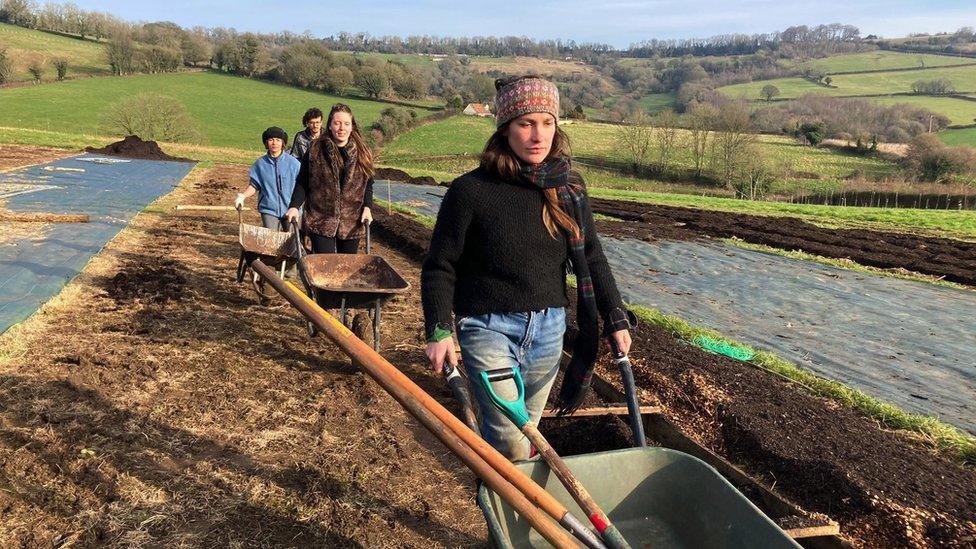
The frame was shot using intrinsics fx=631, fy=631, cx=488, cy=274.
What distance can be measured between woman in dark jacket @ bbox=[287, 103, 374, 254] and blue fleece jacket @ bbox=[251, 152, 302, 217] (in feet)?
3.87

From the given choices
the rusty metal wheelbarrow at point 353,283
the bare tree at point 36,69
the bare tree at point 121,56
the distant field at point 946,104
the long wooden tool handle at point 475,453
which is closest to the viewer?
the long wooden tool handle at point 475,453

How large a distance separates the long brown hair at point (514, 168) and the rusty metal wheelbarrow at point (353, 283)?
100 inches

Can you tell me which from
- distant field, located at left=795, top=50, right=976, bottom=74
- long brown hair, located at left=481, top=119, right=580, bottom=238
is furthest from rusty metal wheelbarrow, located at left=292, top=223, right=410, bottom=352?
distant field, located at left=795, top=50, right=976, bottom=74

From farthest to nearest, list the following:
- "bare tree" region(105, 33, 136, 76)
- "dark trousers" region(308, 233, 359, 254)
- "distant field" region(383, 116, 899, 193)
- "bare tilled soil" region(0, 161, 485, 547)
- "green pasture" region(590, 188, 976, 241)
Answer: "bare tree" region(105, 33, 136, 76), "distant field" region(383, 116, 899, 193), "green pasture" region(590, 188, 976, 241), "dark trousers" region(308, 233, 359, 254), "bare tilled soil" region(0, 161, 485, 547)

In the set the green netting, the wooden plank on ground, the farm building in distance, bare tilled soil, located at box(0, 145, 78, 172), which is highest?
the farm building in distance

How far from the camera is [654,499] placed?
8.05 ft

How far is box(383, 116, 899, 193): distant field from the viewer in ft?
135

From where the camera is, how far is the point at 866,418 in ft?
14.7

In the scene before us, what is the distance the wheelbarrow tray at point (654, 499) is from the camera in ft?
7.16

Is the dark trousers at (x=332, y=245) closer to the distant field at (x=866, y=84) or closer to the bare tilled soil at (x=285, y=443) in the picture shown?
the bare tilled soil at (x=285, y=443)

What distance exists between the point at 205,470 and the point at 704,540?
2652 millimetres

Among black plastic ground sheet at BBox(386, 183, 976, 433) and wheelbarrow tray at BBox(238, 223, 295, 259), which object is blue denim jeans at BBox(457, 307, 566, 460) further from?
wheelbarrow tray at BBox(238, 223, 295, 259)

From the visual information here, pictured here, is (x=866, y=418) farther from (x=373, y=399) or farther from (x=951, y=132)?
(x=951, y=132)

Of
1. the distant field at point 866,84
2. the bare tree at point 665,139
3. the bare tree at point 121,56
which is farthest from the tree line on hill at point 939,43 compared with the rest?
the bare tree at point 121,56
